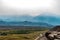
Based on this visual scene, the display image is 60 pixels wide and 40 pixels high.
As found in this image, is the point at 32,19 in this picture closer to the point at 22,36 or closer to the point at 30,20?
the point at 30,20

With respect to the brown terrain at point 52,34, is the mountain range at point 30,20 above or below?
above

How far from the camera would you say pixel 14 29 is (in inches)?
285

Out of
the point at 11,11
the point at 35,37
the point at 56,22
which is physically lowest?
the point at 35,37

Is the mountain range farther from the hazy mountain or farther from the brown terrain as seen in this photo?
the brown terrain

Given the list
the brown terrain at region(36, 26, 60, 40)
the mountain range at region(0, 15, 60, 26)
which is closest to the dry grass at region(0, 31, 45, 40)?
the brown terrain at region(36, 26, 60, 40)

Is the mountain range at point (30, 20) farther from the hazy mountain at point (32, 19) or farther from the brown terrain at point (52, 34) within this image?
the brown terrain at point (52, 34)

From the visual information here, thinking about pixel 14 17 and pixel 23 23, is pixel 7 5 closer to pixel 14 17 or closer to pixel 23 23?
pixel 14 17

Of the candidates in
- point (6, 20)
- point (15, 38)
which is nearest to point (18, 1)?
point (6, 20)

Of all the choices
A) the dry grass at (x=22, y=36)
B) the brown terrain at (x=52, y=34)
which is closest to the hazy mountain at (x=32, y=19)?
the brown terrain at (x=52, y=34)

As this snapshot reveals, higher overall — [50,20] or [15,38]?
[50,20]

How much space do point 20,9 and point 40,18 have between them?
0.95 meters

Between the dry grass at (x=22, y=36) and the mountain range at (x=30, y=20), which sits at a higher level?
the mountain range at (x=30, y=20)

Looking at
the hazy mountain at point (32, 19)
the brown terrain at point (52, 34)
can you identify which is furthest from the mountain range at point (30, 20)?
the brown terrain at point (52, 34)

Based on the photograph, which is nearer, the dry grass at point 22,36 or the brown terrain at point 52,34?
the dry grass at point 22,36
